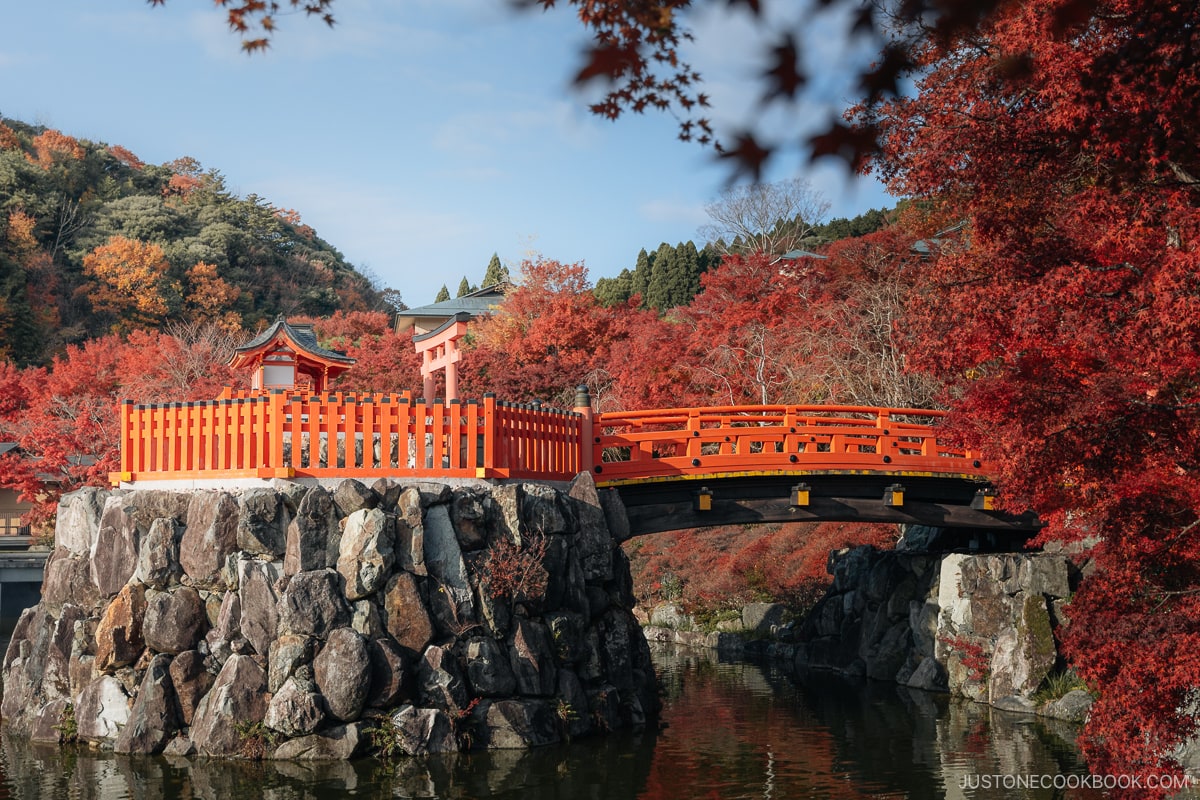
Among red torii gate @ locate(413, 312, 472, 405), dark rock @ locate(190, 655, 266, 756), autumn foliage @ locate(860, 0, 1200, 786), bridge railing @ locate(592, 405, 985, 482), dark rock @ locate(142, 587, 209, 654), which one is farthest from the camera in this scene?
bridge railing @ locate(592, 405, 985, 482)

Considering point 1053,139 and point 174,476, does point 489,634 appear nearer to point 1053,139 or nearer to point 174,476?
point 174,476

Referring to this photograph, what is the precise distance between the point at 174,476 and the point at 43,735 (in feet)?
10.3

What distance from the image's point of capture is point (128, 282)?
150ft

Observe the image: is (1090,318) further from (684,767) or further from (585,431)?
(585,431)

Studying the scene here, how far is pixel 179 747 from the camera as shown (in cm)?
1151

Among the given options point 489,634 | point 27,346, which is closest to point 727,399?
point 489,634

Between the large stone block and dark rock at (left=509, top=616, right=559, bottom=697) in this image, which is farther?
dark rock at (left=509, top=616, right=559, bottom=697)

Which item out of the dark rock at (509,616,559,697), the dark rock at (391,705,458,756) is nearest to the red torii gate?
the dark rock at (509,616,559,697)

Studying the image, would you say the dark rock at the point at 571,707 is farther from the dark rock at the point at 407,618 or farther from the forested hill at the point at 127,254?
the forested hill at the point at 127,254

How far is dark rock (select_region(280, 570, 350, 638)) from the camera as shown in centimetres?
1140

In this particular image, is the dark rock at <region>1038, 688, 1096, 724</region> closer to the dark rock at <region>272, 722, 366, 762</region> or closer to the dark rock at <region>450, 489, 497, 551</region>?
the dark rock at <region>450, 489, 497, 551</region>

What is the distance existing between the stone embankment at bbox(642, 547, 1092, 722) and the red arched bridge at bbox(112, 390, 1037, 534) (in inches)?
47.3

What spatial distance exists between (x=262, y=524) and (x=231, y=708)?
6.19ft

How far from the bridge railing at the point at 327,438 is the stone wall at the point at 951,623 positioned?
23.3ft
